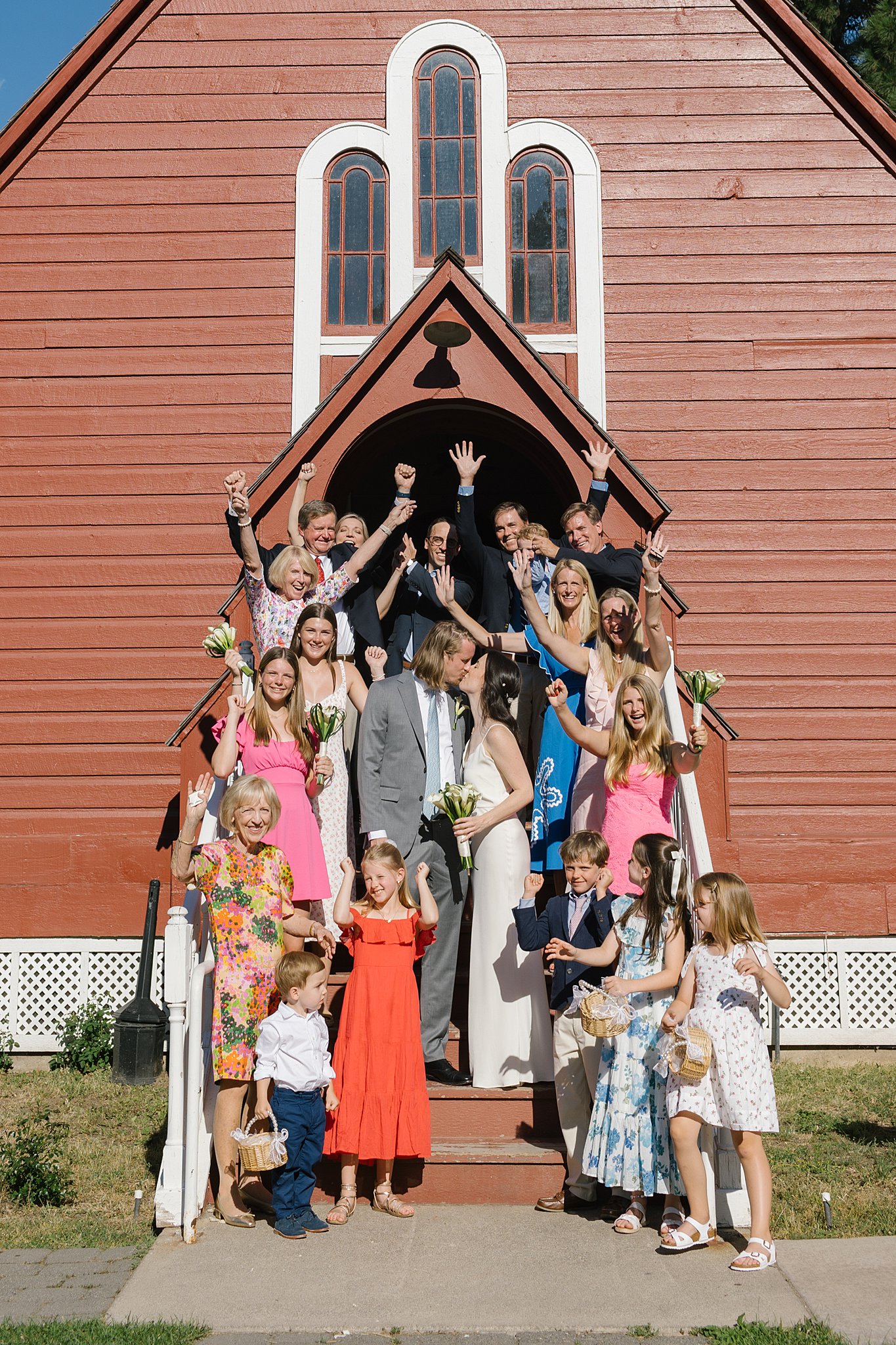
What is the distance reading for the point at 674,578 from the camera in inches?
411

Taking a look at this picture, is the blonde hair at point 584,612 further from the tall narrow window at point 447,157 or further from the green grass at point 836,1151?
the tall narrow window at point 447,157

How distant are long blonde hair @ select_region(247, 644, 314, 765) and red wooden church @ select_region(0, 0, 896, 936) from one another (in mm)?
3942

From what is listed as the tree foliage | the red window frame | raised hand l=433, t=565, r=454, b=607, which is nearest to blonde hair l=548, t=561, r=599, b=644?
raised hand l=433, t=565, r=454, b=607

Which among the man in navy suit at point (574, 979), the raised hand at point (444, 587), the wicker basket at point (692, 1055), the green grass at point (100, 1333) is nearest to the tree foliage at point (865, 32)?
the raised hand at point (444, 587)

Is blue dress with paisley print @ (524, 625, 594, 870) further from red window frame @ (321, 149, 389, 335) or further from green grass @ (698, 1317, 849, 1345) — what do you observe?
red window frame @ (321, 149, 389, 335)

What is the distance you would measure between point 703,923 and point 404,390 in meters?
4.94

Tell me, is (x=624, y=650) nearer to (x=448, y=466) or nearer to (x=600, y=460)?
(x=600, y=460)

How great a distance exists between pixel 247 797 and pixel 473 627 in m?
2.19

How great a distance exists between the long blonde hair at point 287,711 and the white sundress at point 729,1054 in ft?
7.42

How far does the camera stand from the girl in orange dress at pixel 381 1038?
17.1 ft

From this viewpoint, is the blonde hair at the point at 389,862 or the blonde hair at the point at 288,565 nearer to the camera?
the blonde hair at the point at 389,862

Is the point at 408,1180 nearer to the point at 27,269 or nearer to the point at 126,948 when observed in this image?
the point at 126,948

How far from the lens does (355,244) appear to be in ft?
36.2

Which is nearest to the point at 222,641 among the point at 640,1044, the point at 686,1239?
the point at 640,1044
